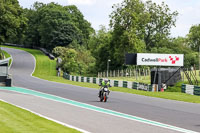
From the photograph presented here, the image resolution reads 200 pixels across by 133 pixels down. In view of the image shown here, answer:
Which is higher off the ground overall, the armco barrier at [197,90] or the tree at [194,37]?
the tree at [194,37]

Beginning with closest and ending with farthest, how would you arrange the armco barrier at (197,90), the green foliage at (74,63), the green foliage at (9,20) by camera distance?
1. the armco barrier at (197,90)
2. the green foliage at (9,20)
3. the green foliage at (74,63)

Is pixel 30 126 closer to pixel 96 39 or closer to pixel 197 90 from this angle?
pixel 197 90

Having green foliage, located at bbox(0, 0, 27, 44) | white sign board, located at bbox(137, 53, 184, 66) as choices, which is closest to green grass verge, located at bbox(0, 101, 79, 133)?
white sign board, located at bbox(137, 53, 184, 66)

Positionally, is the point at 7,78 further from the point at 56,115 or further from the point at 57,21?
the point at 57,21

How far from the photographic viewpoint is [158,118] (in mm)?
15836

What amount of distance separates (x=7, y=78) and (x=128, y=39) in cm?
4275

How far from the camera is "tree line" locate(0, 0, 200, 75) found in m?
71.4

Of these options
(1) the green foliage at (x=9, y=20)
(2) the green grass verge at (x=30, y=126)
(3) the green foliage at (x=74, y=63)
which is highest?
(1) the green foliage at (x=9, y=20)

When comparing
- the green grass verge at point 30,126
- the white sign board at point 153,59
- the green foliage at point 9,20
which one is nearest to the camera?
the green grass verge at point 30,126

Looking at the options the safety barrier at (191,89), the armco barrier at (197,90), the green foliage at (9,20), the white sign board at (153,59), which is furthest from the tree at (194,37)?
the armco barrier at (197,90)

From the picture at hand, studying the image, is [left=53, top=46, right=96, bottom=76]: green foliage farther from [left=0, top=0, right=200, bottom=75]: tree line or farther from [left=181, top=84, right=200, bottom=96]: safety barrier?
[left=181, top=84, right=200, bottom=96]: safety barrier

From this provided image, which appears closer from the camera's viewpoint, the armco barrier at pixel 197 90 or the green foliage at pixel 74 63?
the armco barrier at pixel 197 90

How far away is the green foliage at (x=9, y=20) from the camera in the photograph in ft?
215

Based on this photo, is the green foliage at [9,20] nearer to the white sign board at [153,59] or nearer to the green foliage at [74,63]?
the green foliage at [74,63]
